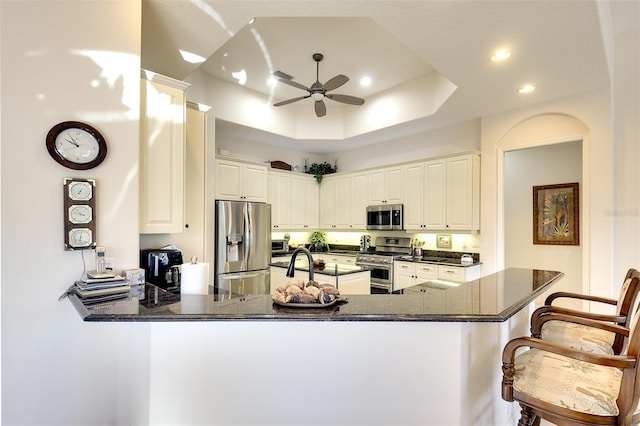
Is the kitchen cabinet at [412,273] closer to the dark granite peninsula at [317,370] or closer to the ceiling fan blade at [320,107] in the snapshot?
the ceiling fan blade at [320,107]

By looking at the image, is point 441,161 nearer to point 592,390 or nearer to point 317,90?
point 317,90

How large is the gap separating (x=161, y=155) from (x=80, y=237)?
2.69 ft

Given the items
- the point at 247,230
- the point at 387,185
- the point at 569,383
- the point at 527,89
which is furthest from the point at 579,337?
the point at 387,185

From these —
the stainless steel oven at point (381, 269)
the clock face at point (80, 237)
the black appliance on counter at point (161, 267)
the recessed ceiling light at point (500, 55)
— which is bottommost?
the stainless steel oven at point (381, 269)

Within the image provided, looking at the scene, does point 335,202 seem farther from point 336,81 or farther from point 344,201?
point 336,81

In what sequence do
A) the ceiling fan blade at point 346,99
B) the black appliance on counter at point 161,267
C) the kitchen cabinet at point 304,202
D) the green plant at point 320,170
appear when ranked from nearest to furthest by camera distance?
the black appliance on counter at point 161,267 < the ceiling fan blade at point 346,99 < the kitchen cabinet at point 304,202 < the green plant at point 320,170

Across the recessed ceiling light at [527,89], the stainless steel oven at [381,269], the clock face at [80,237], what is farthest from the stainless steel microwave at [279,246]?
the recessed ceiling light at [527,89]

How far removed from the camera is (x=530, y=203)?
500cm

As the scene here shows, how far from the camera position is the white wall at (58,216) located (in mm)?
1642

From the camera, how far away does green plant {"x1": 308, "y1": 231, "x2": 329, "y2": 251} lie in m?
6.56

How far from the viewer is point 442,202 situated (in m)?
4.73

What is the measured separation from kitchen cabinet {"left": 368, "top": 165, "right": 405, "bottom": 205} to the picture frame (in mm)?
848

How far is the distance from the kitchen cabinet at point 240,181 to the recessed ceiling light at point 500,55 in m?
3.49

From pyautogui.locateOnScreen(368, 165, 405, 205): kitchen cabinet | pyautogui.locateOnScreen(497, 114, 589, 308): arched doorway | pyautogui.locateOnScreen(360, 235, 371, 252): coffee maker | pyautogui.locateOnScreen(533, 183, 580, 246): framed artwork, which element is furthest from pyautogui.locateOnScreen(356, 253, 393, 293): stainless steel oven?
pyautogui.locateOnScreen(533, 183, 580, 246): framed artwork
